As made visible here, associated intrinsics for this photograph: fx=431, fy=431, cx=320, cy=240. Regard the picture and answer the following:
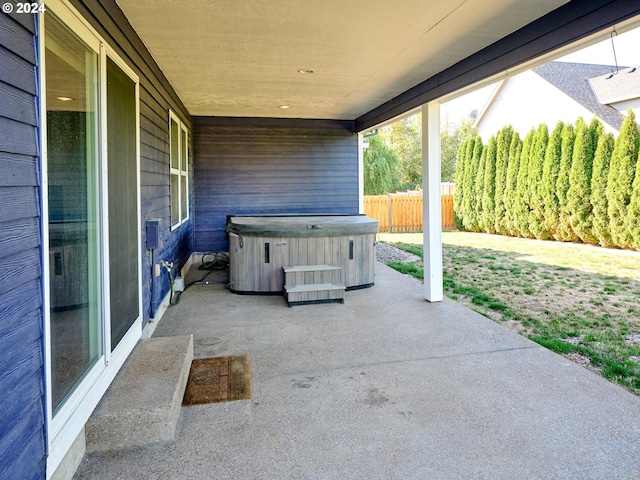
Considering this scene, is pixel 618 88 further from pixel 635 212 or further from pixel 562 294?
pixel 562 294

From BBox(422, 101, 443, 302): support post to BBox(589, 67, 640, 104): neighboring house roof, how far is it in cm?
917

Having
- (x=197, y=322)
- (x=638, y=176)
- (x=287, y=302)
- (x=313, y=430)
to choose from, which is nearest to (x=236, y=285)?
(x=287, y=302)

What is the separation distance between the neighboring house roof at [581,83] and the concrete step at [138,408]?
11024 millimetres

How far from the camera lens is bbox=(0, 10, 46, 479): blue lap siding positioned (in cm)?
131

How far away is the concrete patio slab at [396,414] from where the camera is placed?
1948 mm

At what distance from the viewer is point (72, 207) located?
6.43 feet

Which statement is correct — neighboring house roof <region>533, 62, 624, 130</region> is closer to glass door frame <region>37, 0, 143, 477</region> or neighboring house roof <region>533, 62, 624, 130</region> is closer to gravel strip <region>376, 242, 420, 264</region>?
gravel strip <region>376, 242, 420, 264</region>

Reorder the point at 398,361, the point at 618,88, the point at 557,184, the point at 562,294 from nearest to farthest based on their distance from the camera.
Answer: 1. the point at 398,361
2. the point at 562,294
3. the point at 557,184
4. the point at 618,88

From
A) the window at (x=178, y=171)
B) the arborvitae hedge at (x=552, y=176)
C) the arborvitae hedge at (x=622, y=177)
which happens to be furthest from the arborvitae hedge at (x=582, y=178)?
the window at (x=178, y=171)

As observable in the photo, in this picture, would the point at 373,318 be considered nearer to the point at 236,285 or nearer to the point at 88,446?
the point at 236,285

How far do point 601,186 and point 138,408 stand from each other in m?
9.83

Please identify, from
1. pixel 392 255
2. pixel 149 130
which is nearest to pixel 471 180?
pixel 392 255

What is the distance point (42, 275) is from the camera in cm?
158

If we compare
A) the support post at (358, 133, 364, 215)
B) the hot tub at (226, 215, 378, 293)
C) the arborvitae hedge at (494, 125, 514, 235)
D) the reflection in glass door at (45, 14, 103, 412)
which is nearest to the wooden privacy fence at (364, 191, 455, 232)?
the arborvitae hedge at (494, 125, 514, 235)
